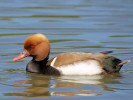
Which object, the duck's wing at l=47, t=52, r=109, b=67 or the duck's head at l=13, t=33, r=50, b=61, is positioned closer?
the duck's wing at l=47, t=52, r=109, b=67

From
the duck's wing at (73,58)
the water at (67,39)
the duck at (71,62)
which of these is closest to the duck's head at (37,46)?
the duck at (71,62)

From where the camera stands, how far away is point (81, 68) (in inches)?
378

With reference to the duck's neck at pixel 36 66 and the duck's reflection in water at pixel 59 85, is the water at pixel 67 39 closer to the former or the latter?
the duck's reflection in water at pixel 59 85

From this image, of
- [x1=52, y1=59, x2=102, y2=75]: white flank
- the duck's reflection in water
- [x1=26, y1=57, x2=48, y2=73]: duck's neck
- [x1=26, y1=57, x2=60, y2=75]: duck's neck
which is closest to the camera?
the duck's reflection in water

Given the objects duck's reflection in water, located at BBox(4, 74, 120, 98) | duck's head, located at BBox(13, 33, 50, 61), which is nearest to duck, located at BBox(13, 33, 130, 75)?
duck's head, located at BBox(13, 33, 50, 61)

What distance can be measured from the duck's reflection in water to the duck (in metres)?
0.14

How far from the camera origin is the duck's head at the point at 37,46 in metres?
9.80

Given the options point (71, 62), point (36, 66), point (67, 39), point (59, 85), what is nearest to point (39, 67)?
point (36, 66)

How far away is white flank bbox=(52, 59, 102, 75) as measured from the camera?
377 inches

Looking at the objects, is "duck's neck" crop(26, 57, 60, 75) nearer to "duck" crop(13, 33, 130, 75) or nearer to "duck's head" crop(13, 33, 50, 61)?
"duck" crop(13, 33, 130, 75)

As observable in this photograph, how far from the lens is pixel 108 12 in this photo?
700 inches

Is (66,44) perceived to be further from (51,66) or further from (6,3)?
(6,3)

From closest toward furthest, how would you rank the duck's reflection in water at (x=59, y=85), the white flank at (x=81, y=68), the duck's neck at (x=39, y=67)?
the duck's reflection in water at (x=59, y=85) < the white flank at (x=81, y=68) < the duck's neck at (x=39, y=67)

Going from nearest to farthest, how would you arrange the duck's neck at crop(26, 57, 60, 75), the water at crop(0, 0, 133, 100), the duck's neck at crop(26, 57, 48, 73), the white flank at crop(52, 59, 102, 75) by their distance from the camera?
the water at crop(0, 0, 133, 100)
the white flank at crop(52, 59, 102, 75)
the duck's neck at crop(26, 57, 60, 75)
the duck's neck at crop(26, 57, 48, 73)
